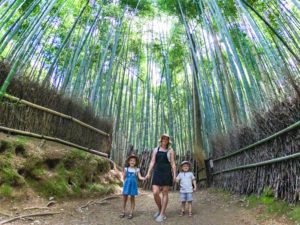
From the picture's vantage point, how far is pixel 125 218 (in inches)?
153

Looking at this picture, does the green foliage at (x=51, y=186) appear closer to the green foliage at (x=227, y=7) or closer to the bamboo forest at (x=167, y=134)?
the bamboo forest at (x=167, y=134)

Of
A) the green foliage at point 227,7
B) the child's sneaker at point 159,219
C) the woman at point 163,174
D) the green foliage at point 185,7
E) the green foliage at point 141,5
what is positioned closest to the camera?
the child's sneaker at point 159,219

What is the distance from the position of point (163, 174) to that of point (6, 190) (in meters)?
1.69

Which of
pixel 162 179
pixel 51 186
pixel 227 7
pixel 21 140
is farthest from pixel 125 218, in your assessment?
pixel 227 7

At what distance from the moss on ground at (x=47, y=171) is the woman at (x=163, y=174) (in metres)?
1.21

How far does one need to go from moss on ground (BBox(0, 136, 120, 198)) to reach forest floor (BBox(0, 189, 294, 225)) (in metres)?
0.16

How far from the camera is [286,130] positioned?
2.96 m

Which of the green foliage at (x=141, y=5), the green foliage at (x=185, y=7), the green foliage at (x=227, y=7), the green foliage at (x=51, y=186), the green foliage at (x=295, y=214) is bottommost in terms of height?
the green foliage at (x=295, y=214)

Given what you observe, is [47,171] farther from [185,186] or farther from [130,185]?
[185,186]

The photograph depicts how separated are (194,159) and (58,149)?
13.5 feet

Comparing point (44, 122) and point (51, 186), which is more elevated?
point (44, 122)

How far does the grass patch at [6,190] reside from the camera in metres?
3.32

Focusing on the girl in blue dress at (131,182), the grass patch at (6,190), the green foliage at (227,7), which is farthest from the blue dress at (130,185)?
the green foliage at (227,7)

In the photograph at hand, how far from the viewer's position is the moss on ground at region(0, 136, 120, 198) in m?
3.53
